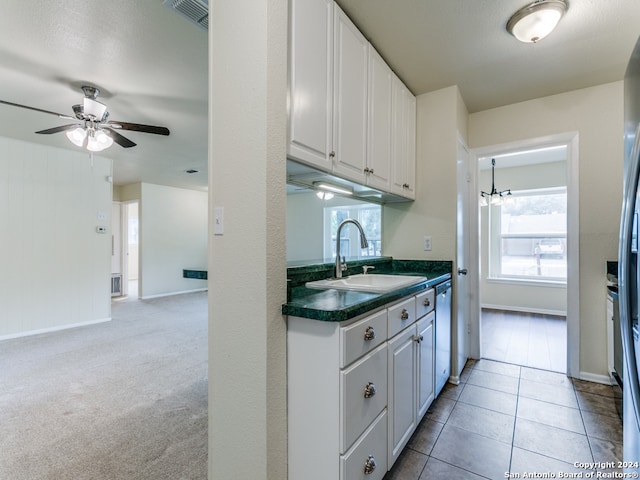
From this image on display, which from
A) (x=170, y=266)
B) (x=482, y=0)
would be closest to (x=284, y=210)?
(x=482, y=0)

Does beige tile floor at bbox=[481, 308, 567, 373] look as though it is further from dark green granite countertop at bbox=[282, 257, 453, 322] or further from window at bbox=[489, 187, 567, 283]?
dark green granite countertop at bbox=[282, 257, 453, 322]

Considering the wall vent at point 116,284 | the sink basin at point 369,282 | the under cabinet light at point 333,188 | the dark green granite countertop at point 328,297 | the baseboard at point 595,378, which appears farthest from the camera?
the wall vent at point 116,284

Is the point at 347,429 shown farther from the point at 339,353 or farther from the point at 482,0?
the point at 482,0

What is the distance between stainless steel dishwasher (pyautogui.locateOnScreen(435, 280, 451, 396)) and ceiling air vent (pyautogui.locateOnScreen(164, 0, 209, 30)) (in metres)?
2.17

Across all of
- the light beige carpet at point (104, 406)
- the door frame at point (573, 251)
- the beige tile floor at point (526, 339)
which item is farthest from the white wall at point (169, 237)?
the door frame at point (573, 251)

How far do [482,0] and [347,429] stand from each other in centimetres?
223

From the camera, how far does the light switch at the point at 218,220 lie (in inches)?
52.1

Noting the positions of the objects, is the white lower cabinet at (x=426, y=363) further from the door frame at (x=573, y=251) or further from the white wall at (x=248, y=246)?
the door frame at (x=573, y=251)

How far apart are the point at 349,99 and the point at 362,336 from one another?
1318 millimetres

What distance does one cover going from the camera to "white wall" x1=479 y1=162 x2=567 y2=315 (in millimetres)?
4844

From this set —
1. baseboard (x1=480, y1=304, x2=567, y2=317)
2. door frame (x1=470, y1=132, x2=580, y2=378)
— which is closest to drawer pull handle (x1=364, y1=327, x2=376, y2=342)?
door frame (x1=470, y1=132, x2=580, y2=378)

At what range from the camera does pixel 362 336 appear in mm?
1256

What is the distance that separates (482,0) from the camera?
1.67 meters

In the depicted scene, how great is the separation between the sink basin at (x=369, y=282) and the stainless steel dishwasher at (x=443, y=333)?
0.97 ft
